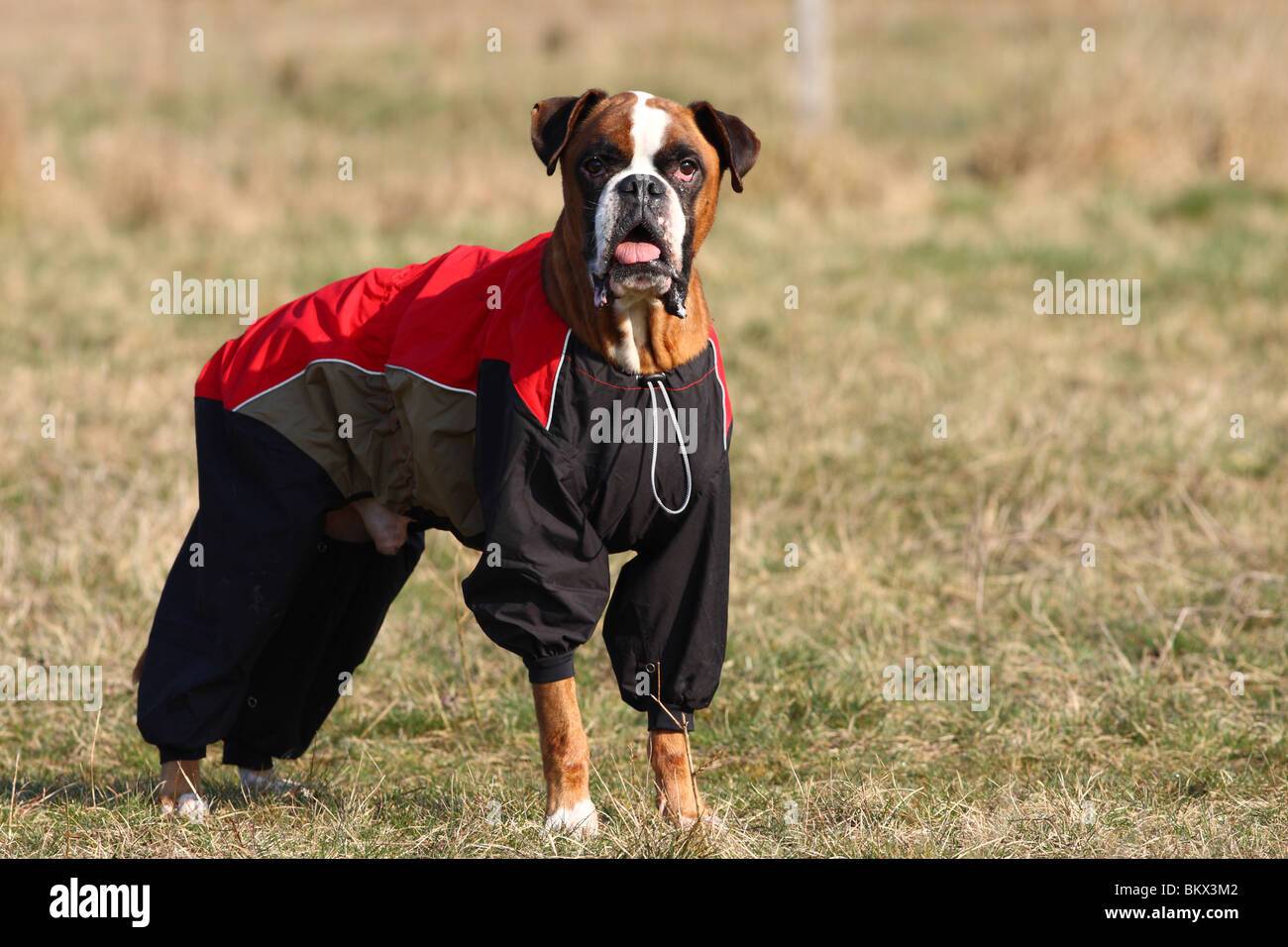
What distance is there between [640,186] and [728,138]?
35 cm

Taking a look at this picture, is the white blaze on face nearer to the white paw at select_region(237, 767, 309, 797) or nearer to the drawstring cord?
the drawstring cord

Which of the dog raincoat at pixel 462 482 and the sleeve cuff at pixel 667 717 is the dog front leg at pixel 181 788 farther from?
the sleeve cuff at pixel 667 717

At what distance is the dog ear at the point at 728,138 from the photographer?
363cm

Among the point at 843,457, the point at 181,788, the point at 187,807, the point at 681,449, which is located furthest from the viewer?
the point at 843,457

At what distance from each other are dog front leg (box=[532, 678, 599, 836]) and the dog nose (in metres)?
1.15

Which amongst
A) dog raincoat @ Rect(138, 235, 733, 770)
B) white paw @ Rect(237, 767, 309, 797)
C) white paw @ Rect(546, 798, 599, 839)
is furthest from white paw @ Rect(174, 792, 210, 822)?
white paw @ Rect(546, 798, 599, 839)

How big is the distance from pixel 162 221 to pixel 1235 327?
7.72m

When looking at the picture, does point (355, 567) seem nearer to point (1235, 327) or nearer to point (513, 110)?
point (1235, 327)

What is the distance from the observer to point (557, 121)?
364cm

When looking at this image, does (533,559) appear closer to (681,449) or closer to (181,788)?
(681,449)

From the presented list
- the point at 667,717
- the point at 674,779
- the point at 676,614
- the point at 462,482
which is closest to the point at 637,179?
the point at 462,482

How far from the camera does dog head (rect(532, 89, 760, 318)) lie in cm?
340

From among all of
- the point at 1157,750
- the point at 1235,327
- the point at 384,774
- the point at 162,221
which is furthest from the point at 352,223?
the point at 1157,750

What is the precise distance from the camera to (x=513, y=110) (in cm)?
1556
